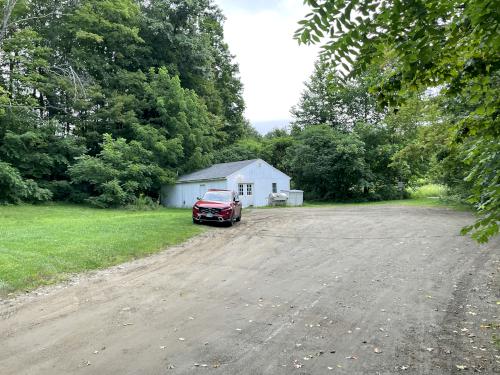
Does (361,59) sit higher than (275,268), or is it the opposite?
(361,59)

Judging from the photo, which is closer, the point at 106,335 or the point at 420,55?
the point at 420,55

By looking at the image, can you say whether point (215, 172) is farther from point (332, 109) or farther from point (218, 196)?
point (332, 109)

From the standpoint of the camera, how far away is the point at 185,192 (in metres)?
32.4

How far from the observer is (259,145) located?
144 feet

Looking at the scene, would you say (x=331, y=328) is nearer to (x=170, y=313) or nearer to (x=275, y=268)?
(x=170, y=313)

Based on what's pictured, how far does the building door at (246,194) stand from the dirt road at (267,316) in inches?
761

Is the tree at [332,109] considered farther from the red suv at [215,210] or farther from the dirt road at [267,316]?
the dirt road at [267,316]

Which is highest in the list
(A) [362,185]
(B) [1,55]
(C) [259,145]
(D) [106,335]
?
(B) [1,55]

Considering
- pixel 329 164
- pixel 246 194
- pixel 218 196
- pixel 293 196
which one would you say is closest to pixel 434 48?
pixel 218 196

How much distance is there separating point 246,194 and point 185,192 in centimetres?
491

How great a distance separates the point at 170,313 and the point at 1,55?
27240mm

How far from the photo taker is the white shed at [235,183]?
30016mm

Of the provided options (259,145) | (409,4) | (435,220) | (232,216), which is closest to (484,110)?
(409,4)

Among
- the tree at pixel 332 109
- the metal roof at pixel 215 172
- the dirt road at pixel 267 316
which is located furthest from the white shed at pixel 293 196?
the dirt road at pixel 267 316
